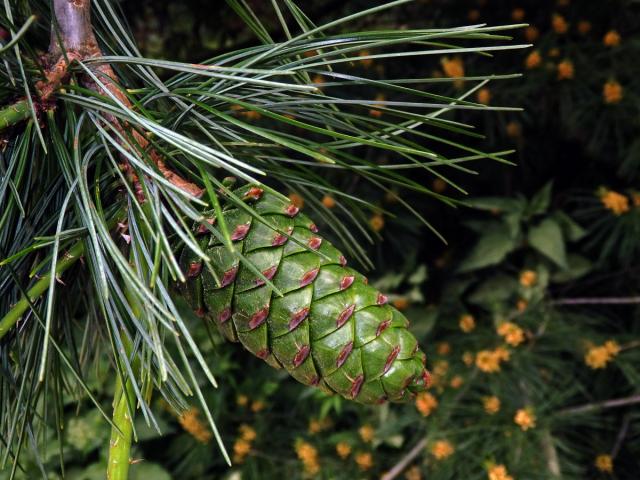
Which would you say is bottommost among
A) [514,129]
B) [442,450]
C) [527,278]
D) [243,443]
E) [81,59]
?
[243,443]

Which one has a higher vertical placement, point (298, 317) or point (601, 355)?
point (298, 317)

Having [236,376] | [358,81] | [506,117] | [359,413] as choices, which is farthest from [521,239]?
[358,81]

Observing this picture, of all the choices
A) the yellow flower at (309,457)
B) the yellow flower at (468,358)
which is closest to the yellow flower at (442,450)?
the yellow flower at (468,358)

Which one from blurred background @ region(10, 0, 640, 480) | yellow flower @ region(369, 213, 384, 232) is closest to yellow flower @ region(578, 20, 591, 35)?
blurred background @ region(10, 0, 640, 480)

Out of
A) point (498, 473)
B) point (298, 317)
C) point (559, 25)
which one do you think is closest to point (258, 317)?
point (298, 317)

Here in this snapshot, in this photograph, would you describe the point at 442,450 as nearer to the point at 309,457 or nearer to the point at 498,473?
the point at 498,473

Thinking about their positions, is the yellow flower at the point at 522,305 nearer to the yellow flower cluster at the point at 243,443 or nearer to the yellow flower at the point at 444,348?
the yellow flower at the point at 444,348

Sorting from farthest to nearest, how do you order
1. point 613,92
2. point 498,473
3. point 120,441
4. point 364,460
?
point 364,460 → point 613,92 → point 498,473 → point 120,441

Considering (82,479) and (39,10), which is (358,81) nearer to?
(39,10)
